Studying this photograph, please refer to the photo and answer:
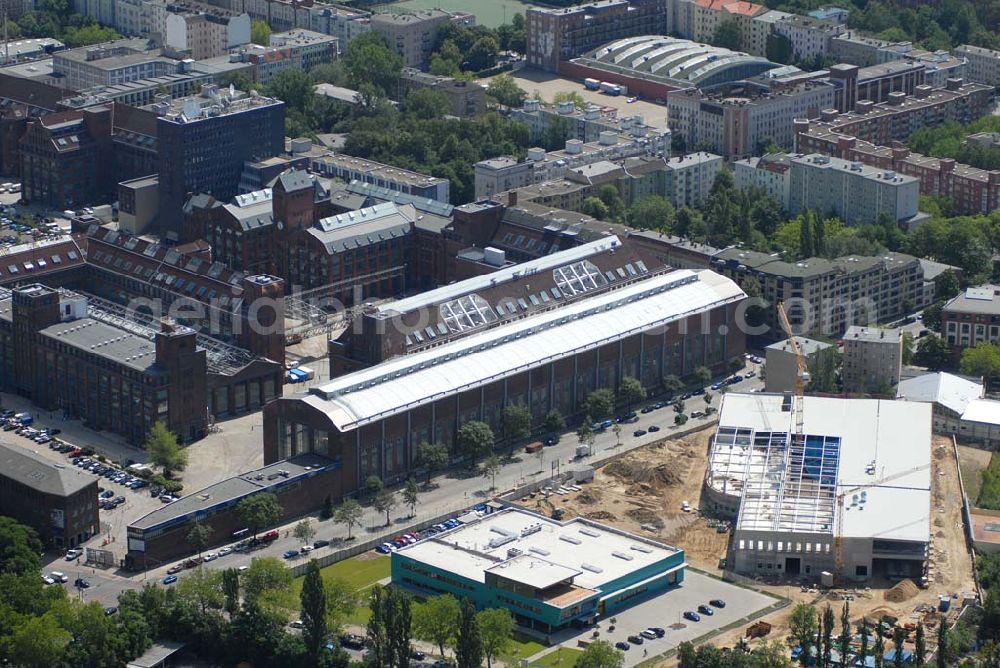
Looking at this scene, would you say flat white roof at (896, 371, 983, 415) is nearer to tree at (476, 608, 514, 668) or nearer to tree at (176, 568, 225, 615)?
tree at (476, 608, 514, 668)

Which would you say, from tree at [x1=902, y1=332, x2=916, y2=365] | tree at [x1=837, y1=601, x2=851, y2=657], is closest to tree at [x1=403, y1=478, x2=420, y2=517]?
tree at [x1=837, y1=601, x2=851, y2=657]

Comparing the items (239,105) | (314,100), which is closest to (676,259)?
(239,105)

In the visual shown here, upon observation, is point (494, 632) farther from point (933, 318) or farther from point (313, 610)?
point (933, 318)

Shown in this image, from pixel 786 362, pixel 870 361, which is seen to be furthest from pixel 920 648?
pixel 870 361

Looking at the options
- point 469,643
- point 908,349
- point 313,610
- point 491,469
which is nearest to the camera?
point 469,643

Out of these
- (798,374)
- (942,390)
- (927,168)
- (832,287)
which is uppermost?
(927,168)

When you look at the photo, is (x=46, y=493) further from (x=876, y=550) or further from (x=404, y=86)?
(x=404, y=86)

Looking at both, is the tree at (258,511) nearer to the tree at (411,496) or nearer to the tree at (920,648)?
the tree at (411,496)
